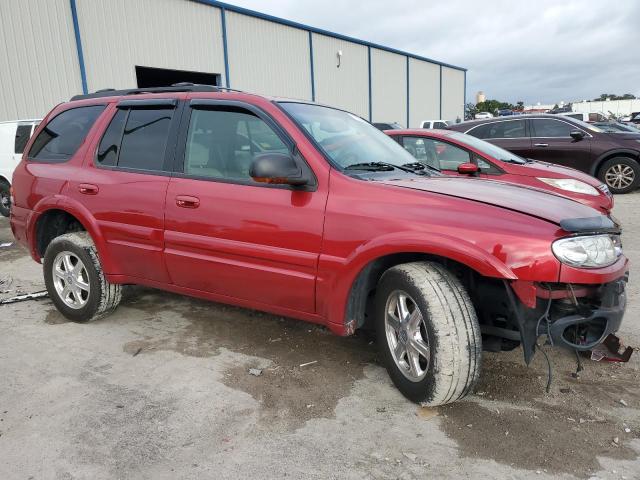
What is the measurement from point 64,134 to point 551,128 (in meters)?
8.70

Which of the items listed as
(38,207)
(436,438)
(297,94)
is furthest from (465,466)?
(297,94)

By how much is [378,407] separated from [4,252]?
629 centimetres

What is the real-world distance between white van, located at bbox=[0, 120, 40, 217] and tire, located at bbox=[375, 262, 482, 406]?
29.2 feet

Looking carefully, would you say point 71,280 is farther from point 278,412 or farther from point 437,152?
point 437,152

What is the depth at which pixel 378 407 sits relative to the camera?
2.71 meters

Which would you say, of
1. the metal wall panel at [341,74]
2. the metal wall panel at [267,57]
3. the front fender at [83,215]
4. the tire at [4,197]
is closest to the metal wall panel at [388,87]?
the metal wall panel at [341,74]

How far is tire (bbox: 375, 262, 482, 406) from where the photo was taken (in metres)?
2.44

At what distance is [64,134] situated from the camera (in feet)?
13.6

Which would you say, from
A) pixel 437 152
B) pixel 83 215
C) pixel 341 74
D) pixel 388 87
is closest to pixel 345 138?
pixel 83 215

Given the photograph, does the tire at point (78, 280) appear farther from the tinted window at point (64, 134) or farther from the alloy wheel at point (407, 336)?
the alloy wheel at point (407, 336)

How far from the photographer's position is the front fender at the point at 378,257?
235 centimetres

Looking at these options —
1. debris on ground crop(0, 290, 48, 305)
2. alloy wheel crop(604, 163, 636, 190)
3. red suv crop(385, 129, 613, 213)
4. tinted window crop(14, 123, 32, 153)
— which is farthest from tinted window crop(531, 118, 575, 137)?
tinted window crop(14, 123, 32, 153)

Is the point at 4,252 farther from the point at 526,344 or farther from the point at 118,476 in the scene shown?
the point at 526,344

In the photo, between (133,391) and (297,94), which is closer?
(133,391)
